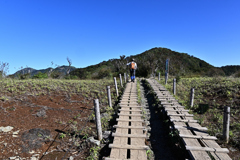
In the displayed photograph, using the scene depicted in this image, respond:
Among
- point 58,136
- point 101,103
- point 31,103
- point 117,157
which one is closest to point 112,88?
point 101,103

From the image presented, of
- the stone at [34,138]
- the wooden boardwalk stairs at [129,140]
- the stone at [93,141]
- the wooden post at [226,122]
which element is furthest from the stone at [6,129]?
the wooden post at [226,122]

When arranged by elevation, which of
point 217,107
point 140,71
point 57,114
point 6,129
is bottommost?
point 6,129

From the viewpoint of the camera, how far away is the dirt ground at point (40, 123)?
3.51 m

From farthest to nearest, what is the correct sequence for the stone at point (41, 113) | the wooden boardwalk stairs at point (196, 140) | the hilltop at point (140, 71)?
the hilltop at point (140, 71) < the stone at point (41, 113) < the wooden boardwalk stairs at point (196, 140)

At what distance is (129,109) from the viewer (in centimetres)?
600

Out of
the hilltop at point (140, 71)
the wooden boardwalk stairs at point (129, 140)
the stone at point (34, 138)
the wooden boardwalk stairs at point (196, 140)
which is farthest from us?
the hilltop at point (140, 71)

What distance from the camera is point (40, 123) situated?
186 inches

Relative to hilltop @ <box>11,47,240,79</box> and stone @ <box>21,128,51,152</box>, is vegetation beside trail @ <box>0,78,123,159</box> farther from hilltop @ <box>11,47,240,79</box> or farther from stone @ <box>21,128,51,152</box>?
hilltop @ <box>11,47,240,79</box>

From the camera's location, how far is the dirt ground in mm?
3508

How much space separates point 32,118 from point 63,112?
1125mm

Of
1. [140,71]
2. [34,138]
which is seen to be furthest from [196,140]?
[140,71]

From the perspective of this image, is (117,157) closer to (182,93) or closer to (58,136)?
(58,136)

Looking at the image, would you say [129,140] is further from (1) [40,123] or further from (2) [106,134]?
(1) [40,123]

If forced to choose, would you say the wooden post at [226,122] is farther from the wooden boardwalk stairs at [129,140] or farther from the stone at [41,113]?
the stone at [41,113]
